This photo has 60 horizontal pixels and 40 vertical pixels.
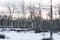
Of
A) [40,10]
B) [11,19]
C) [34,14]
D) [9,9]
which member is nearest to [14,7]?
[9,9]

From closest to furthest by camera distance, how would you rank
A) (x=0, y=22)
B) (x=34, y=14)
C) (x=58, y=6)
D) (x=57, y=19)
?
(x=58, y=6)
(x=34, y=14)
(x=57, y=19)
(x=0, y=22)

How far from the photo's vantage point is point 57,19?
50.6m

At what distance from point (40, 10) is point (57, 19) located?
382 inches

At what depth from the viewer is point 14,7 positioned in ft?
172

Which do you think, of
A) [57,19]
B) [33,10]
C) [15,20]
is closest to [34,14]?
[33,10]

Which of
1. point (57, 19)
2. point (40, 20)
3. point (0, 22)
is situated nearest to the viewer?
point (57, 19)

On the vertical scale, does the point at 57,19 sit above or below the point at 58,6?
below

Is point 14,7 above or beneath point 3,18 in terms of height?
above

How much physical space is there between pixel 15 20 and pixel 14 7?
16.4 metres

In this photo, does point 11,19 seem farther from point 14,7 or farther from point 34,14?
point 34,14

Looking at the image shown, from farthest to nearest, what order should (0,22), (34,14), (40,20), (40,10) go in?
1. (0,22)
2. (40,20)
3. (34,14)
4. (40,10)

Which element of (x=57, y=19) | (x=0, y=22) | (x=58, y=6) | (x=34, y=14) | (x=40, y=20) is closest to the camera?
(x=58, y=6)

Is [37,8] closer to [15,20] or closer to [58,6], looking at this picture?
[58,6]

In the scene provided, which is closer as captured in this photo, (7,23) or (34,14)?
(34,14)
